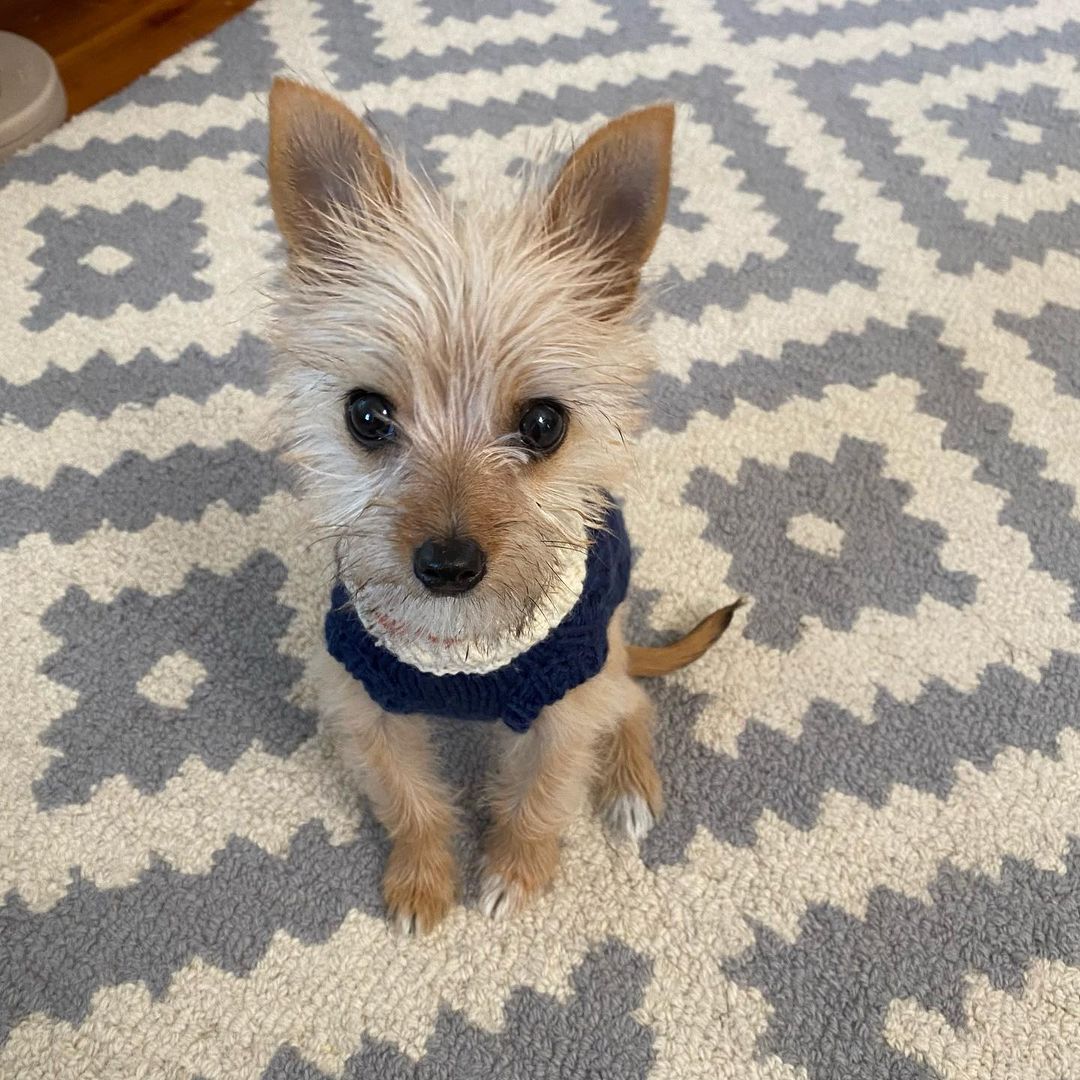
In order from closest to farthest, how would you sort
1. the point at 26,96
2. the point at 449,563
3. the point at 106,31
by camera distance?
the point at 449,563 → the point at 26,96 → the point at 106,31

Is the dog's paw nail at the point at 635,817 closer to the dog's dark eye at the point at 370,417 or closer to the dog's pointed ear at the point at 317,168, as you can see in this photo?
the dog's dark eye at the point at 370,417

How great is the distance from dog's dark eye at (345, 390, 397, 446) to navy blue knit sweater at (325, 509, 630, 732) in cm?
20

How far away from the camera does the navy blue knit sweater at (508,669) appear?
40.9 inches

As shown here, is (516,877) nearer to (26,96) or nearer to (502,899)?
(502,899)

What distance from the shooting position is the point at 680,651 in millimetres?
1352

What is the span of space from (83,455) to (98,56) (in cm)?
160

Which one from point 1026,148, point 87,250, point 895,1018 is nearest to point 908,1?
point 1026,148

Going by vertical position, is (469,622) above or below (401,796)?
above

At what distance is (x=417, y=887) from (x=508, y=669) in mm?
382

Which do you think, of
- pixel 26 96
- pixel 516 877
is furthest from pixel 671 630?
pixel 26 96

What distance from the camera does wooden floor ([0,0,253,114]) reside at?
2.52 metres

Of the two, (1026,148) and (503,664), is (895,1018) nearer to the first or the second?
(503,664)

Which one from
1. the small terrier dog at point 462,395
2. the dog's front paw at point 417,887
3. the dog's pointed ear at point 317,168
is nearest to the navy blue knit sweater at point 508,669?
the small terrier dog at point 462,395

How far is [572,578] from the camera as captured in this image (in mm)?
1010
